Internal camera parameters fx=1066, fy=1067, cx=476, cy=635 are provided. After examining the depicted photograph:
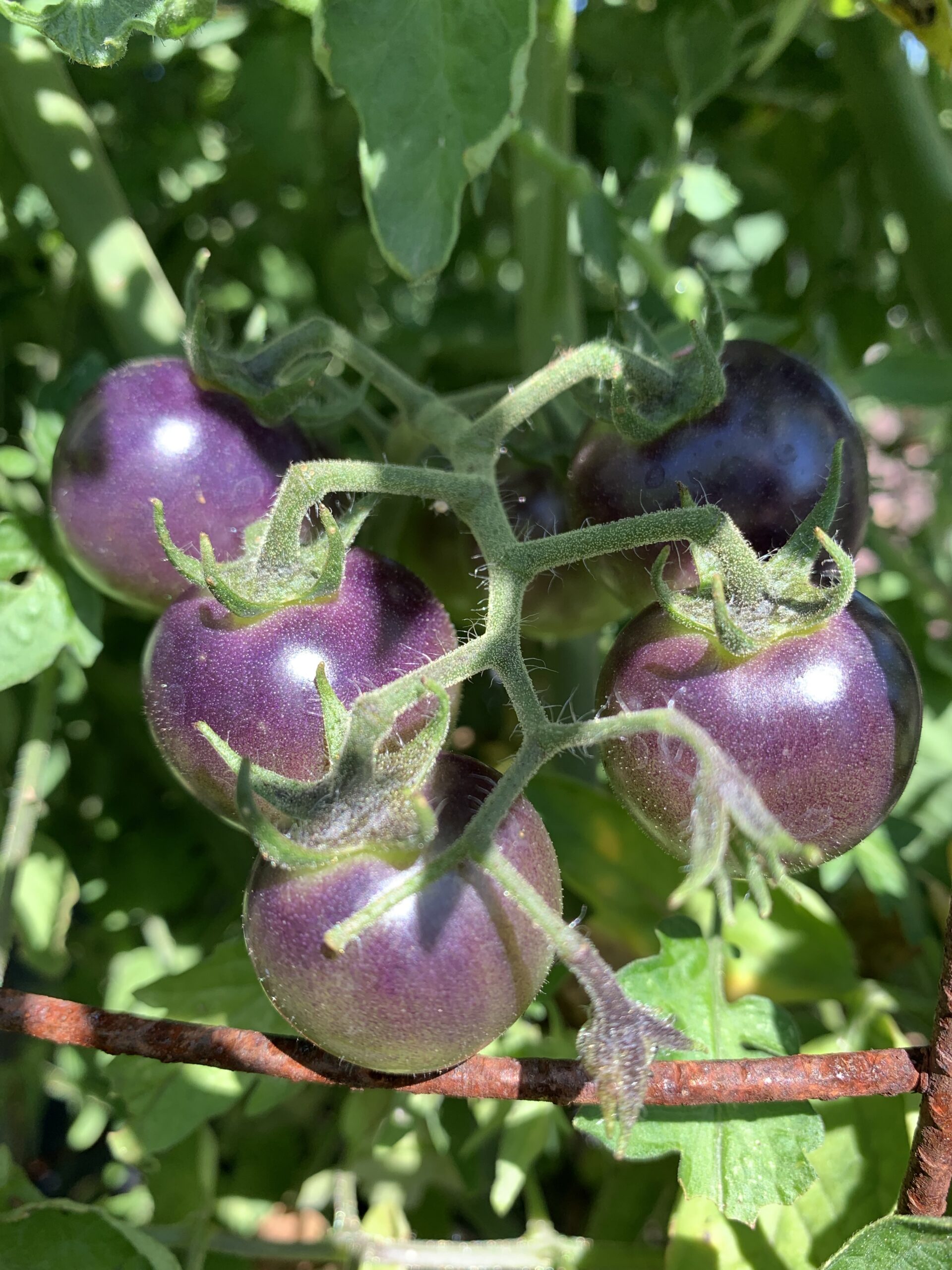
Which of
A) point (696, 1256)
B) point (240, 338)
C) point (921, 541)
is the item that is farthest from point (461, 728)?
point (921, 541)

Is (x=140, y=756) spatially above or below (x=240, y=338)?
below

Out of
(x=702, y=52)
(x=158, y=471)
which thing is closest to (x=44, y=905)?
(x=158, y=471)

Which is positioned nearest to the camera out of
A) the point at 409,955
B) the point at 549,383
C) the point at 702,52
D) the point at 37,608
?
the point at 409,955

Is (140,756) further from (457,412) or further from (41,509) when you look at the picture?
(457,412)

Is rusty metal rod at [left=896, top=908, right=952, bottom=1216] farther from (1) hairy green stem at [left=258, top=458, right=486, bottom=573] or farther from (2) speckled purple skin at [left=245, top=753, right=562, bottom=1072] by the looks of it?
(1) hairy green stem at [left=258, top=458, right=486, bottom=573]

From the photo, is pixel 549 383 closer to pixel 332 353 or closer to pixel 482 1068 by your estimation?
pixel 332 353

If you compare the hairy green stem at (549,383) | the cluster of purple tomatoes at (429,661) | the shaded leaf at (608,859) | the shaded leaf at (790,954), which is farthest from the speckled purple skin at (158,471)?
the shaded leaf at (790,954)

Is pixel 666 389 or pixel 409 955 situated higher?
pixel 666 389
